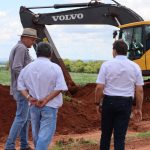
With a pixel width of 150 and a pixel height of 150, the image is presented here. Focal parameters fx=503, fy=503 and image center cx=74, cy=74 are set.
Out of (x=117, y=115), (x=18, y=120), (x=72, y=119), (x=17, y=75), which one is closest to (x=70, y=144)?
(x=18, y=120)

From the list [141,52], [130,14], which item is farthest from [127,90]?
[130,14]

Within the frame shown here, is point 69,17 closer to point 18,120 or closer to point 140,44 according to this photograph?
point 140,44

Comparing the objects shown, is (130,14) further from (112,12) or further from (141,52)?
(141,52)

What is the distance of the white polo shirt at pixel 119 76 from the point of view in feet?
24.2

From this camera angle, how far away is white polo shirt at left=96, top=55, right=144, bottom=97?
7.37 metres

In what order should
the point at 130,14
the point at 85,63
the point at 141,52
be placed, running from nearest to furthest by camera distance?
the point at 141,52 → the point at 130,14 → the point at 85,63

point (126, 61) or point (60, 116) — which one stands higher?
point (126, 61)

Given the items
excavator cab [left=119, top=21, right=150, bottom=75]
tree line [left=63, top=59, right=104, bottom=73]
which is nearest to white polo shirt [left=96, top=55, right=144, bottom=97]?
excavator cab [left=119, top=21, right=150, bottom=75]

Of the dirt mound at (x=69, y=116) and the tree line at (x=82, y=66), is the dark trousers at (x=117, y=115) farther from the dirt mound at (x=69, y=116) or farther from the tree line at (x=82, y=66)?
the tree line at (x=82, y=66)

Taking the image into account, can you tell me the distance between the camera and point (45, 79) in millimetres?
7102

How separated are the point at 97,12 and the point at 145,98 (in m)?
4.60

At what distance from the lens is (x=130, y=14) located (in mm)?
20531

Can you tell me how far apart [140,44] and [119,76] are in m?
11.1

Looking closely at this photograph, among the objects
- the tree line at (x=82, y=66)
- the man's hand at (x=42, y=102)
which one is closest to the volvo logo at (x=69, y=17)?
the man's hand at (x=42, y=102)
